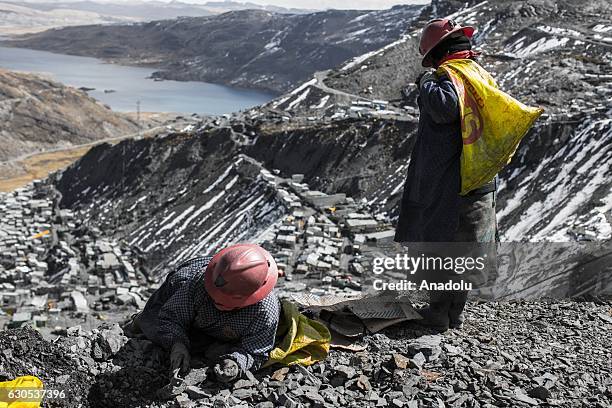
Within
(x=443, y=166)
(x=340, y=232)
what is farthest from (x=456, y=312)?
(x=340, y=232)

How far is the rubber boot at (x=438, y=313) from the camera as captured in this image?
564 centimetres

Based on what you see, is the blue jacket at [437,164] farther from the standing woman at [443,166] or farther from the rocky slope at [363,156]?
the rocky slope at [363,156]

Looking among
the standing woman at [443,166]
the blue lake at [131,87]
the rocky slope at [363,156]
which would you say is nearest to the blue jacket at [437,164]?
the standing woman at [443,166]

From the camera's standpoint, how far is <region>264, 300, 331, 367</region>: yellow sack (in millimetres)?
4919

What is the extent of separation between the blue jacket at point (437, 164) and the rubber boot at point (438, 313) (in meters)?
0.59

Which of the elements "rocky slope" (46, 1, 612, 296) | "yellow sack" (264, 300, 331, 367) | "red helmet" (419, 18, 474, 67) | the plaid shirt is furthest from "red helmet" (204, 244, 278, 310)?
"rocky slope" (46, 1, 612, 296)

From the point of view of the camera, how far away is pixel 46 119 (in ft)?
229

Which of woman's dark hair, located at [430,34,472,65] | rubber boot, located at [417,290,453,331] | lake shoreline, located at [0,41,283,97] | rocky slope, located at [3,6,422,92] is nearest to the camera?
Answer: woman's dark hair, located at [430,34,472,65]

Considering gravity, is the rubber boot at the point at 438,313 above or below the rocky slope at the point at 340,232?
above

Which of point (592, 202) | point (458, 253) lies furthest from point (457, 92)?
point (592, 202)

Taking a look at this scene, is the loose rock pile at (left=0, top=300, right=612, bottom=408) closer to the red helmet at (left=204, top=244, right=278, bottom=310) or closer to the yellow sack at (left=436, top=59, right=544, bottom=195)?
the red helmet at (left=204, top=244, right=278, bottom=310)

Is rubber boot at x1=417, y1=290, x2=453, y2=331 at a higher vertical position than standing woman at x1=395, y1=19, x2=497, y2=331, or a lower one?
lower

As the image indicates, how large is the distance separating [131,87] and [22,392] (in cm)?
12311

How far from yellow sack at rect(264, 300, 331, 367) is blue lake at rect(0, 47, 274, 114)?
87496mm
